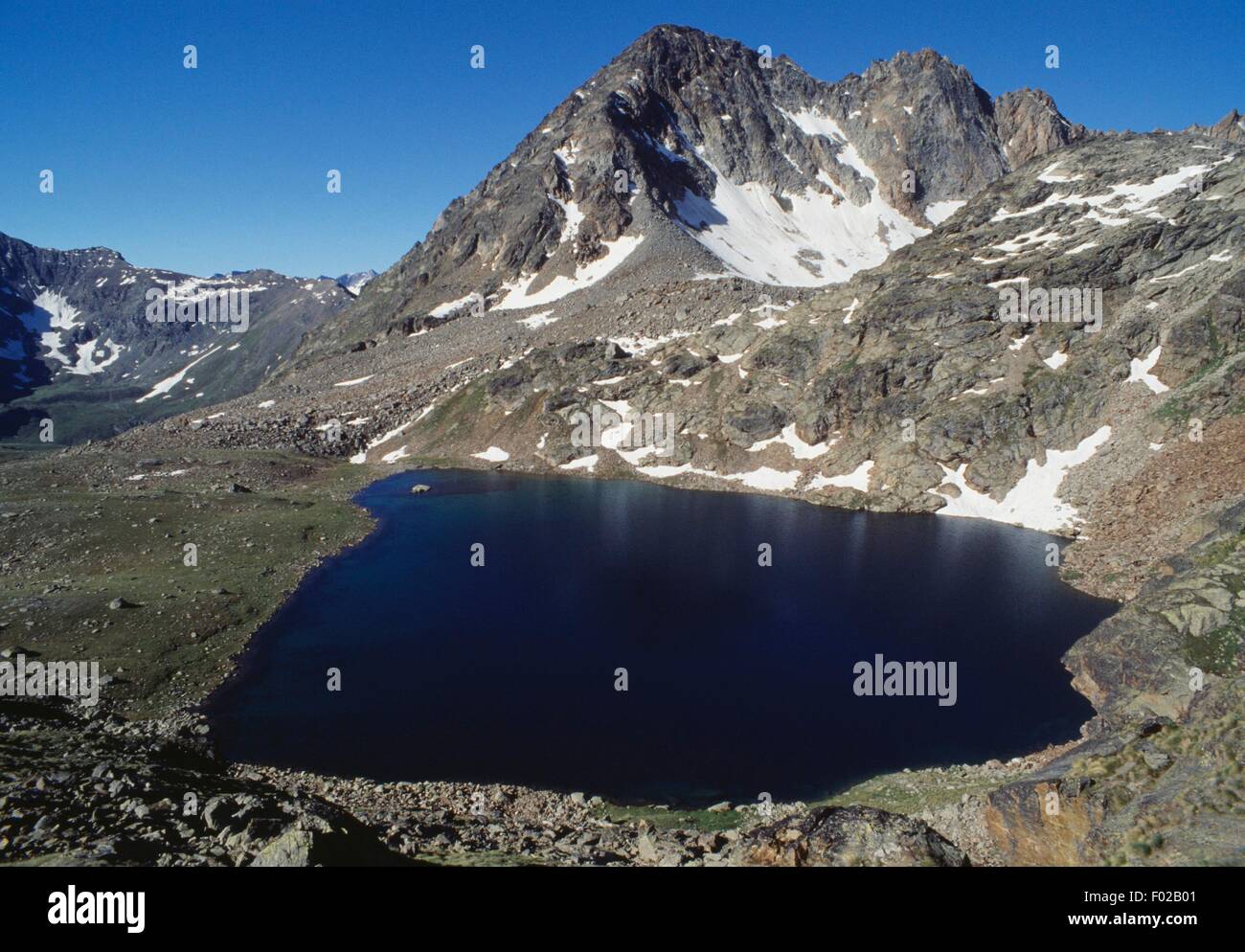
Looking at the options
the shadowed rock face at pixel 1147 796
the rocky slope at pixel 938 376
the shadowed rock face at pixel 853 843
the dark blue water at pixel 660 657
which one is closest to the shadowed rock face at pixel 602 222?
the rocky slope at pixel 938 376

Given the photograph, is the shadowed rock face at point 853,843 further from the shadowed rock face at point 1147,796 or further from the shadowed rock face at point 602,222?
the shadowed rock face at point 602,222

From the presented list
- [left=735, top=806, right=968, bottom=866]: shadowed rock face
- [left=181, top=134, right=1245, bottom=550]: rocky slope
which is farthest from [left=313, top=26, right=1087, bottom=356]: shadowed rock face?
[left=735, top=806, right=968, bottom=866]: shadowed rock face

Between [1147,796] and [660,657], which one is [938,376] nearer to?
[660,657]

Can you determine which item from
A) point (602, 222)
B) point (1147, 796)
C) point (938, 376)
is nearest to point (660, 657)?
point (1147, 796)

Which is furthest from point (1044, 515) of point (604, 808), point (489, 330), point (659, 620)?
point (489, 330)
